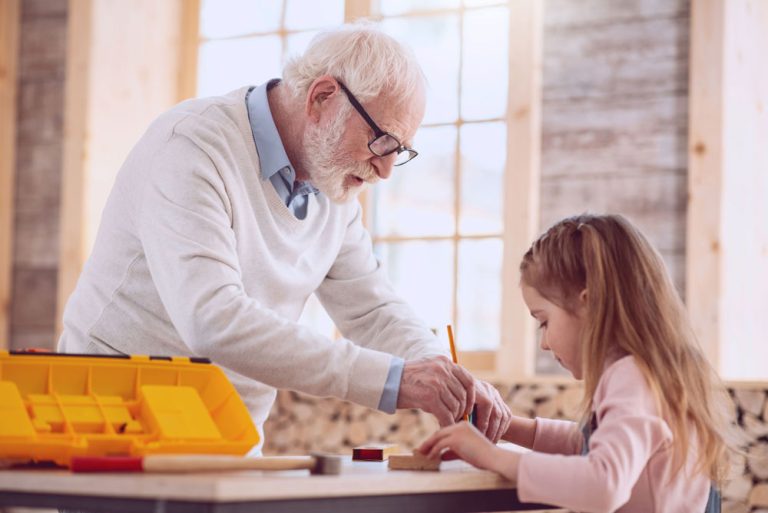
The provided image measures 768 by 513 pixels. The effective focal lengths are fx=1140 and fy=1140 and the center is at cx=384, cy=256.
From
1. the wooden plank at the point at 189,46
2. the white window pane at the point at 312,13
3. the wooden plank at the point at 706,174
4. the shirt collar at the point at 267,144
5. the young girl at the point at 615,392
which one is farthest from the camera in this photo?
the wooden plank at the point at 189,46

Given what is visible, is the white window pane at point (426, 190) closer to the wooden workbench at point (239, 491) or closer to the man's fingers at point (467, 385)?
the man's fingers at point (467, 385)

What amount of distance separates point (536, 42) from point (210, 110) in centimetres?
220

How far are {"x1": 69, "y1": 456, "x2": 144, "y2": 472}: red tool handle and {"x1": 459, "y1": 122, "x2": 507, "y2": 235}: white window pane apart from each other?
312cm

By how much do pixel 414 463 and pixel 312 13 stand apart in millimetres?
3438

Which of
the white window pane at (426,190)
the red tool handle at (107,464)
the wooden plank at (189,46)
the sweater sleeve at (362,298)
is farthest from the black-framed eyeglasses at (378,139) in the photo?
the wooden plank at (189,46)

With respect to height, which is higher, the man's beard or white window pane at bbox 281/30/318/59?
white window pane at bbox 281/30/318/59

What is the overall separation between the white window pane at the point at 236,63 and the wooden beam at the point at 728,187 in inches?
74.8

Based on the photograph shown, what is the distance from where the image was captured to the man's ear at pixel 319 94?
2.43 m

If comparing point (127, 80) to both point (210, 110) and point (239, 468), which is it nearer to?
point (210, 110)

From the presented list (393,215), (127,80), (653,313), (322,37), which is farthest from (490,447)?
(127,80)

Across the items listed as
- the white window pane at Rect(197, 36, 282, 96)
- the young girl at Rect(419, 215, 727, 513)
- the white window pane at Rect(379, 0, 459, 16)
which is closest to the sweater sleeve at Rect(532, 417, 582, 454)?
the young girl at Rect(419, 215, 727, 513)

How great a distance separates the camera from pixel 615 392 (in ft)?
5.78

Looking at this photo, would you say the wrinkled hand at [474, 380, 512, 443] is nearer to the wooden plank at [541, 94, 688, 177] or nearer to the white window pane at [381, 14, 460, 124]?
the wooden plank at [541, 94, 688, 177]

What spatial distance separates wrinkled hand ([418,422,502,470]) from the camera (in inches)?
68.2
